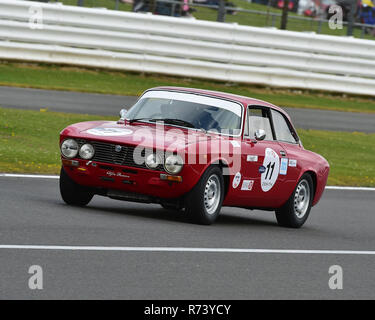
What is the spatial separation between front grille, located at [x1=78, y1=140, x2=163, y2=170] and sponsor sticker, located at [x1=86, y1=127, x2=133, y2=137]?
0.12m

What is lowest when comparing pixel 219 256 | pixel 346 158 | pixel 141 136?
pixel 346 158

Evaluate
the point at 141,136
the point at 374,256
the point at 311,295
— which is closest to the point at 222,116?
the point at 141,136

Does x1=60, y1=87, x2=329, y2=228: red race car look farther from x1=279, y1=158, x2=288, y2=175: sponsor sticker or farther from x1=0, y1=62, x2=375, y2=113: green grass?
x1=0, y1=62, x2=375, y2=113: green grass

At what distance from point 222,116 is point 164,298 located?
460cm

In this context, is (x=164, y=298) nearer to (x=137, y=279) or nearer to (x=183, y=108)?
(x=137, y=279)

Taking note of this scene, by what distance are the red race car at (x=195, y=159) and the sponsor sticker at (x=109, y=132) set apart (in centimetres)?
1

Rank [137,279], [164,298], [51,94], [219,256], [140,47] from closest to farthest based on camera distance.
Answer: [164,298] < [137,279] < [219,256] < [51,94] < [140,47]

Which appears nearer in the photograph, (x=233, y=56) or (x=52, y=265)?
(x=52, y=265)

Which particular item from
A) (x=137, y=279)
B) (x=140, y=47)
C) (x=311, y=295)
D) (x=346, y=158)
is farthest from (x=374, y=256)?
(x=140, y=47)

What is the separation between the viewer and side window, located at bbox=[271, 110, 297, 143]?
38.9 feet

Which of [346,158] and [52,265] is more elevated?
[52,265]

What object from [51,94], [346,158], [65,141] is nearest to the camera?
[65,141]

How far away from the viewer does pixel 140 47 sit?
23.4 m

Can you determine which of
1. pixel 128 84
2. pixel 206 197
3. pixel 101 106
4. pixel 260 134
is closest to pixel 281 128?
pixel 260 134
